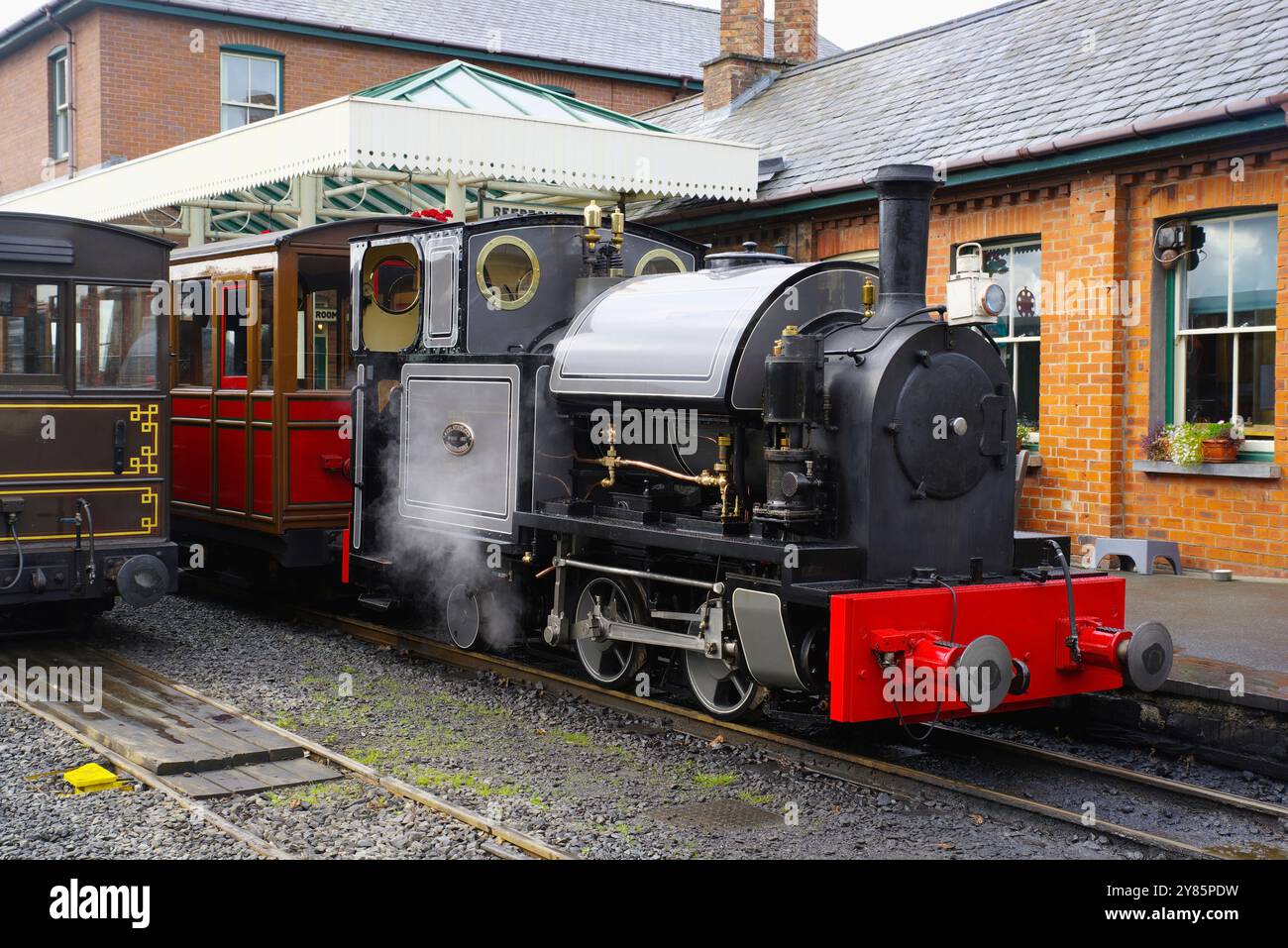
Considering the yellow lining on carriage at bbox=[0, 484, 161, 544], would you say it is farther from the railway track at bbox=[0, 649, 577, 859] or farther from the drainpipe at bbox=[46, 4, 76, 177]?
the drainpipe at bbox=[46, 4, 76, 177]

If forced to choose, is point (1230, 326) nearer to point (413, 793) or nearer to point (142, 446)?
point (413, 793)

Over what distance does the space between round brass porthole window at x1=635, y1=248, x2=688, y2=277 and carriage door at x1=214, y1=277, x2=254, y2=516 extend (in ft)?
10.5

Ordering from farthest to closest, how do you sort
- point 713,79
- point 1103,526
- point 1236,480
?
point 713,79 < point 1103,526 < point 1236,480

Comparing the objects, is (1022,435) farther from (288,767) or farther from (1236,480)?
(288,767)

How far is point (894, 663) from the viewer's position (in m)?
5.38

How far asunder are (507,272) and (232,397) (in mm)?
3181

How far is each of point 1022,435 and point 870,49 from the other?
22.7 ft

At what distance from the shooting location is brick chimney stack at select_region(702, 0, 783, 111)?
17453 millimetres

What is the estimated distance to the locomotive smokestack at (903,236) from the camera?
576cm

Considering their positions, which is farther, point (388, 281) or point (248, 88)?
point (248, 88)

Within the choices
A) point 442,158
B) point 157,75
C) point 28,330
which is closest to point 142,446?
point 28,330

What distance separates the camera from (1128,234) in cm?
1036

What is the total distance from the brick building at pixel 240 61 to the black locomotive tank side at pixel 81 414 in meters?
14.1
